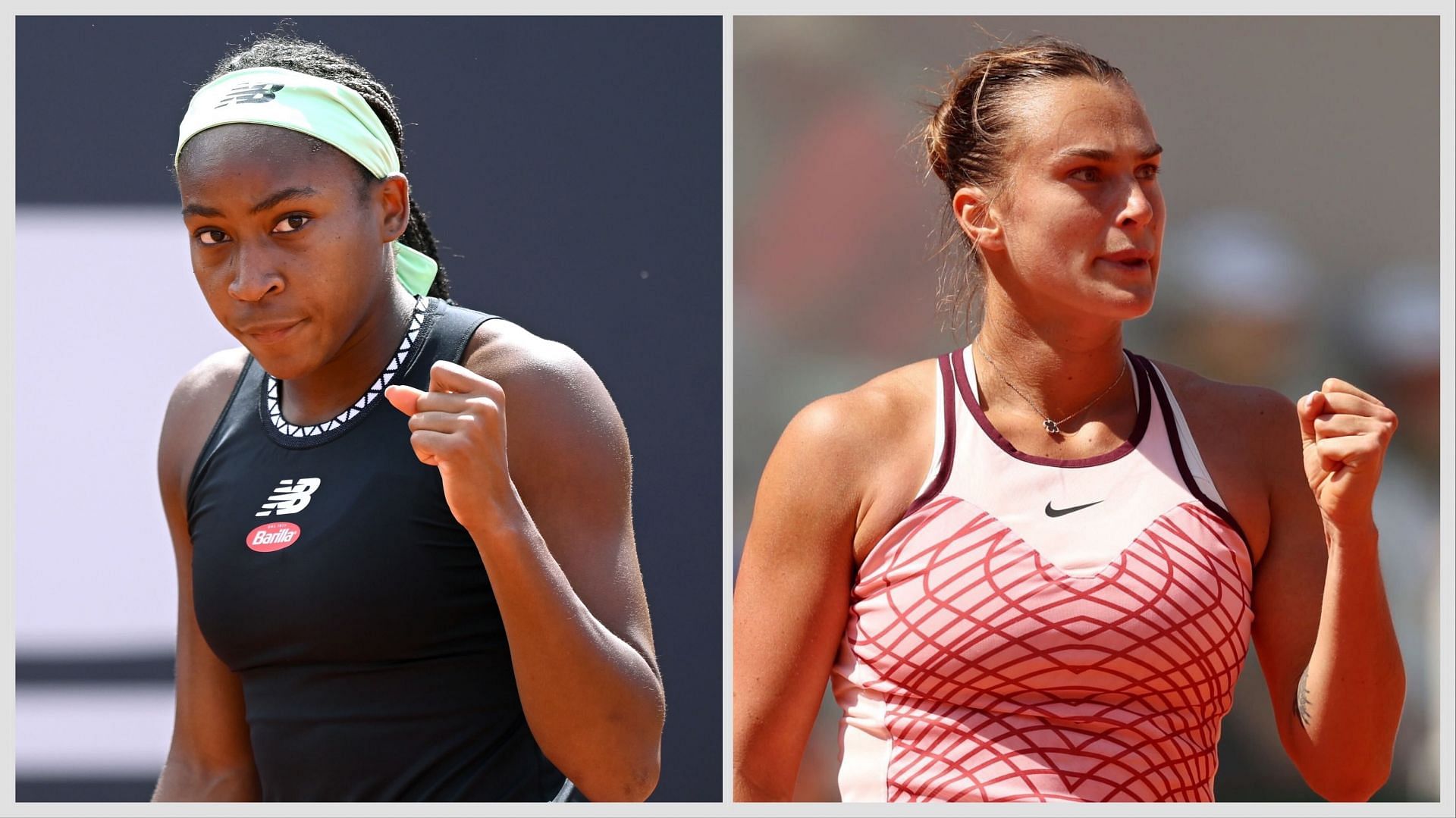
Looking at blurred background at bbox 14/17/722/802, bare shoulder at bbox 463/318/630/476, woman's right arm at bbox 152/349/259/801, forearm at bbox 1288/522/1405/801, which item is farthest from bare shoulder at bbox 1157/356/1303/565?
woman's right arm at bbox 152/349/259/801

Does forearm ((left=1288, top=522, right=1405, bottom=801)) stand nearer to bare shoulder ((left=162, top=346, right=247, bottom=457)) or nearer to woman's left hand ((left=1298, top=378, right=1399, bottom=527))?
woman's left hand ((left=1298, top=378, right=1399, bottom=527))

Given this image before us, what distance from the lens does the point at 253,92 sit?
192 centimetres

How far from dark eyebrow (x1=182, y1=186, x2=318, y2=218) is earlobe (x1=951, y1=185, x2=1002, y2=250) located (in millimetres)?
935

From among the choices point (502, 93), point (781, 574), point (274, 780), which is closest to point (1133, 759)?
point (781, 574)

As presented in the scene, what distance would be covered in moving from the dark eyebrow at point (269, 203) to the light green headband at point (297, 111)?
86mm

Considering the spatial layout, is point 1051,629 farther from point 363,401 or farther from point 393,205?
point 393,205

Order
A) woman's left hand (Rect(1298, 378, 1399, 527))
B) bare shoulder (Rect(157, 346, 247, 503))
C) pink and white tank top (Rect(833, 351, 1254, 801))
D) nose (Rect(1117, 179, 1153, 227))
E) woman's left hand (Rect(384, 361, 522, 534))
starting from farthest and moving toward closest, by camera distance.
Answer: bare shoulder (Rect(157, 346, 247, 503)), nose (Rect(1117, 179, 1153, 227)), pink and white tank top (Rect(833, 351, 1254, 801)), woman's left hand (Rect(1298, 378, 1399, 527)), woman's left hand (Rect(384, 361, 522, 534))

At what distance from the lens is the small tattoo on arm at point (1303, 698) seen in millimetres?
1900

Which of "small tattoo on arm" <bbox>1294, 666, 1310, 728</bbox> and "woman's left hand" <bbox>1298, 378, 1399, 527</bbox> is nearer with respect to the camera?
"woman's left hand" <bbox>1298, 378, 1399, 527</bbox>

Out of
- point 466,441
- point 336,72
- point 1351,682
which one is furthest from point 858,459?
point 336,72

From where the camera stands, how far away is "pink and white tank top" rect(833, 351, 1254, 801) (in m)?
→ 1.79

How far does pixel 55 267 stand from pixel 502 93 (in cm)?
91

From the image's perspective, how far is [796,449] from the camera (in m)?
2.00

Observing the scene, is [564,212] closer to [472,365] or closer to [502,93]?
[502,93]
